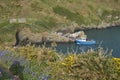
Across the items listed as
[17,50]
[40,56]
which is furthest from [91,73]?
[17,50]

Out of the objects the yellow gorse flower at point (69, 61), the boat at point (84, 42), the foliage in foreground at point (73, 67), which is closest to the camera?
the foliage in foreground at point (73, 67)

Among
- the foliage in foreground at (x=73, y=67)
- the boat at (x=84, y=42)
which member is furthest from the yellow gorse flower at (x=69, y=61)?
the boat at (x=84, y=42)

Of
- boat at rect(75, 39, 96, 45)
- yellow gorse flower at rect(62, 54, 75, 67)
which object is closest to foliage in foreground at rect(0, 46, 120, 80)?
yellow gorse flower at rect(62, 54, 75, 67)

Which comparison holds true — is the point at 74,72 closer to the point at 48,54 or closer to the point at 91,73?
the point at 91,73

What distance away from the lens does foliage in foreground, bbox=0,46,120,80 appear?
828 inches

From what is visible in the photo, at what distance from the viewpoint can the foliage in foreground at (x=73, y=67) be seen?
2103 cm

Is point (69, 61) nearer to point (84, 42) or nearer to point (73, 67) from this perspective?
point (73, 67)

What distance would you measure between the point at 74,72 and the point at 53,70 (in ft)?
3.06

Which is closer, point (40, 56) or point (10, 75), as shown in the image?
point (10, 75)

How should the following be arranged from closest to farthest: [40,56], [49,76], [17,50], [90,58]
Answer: [49,76]
[90,58]
[40,56]
[17,50]

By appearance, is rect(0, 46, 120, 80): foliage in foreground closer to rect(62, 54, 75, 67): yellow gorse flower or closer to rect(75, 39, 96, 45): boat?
rect(62, 54, 75, 67): yellow gorse flower

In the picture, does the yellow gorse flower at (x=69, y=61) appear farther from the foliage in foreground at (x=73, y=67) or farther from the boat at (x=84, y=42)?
the boat at (x=84, y=42)

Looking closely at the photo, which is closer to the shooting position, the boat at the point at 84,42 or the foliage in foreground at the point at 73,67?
the foliage in foreground at the point at 73,67

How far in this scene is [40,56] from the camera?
79.2 feet
